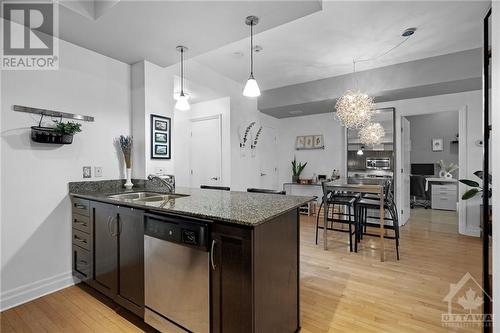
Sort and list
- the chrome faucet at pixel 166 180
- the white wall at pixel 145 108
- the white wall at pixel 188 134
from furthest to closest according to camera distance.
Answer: the white wall at pixel 188 134 → the white wall at pixel 145 108 → the chrome faucet at pixel 166 180

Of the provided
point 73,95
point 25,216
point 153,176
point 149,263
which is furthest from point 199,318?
point 73,95

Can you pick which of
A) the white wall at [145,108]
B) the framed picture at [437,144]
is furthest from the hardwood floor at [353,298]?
the framed picture at [437,144]

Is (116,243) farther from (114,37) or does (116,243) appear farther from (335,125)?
(335,125)

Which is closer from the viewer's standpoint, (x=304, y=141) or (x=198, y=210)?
(x=198, y=210)

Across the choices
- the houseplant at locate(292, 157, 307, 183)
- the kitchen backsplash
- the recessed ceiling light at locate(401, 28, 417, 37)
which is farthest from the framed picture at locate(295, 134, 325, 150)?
the recessed ceiling light at locate(401, 28, 417, 37)

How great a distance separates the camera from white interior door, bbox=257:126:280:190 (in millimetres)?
5176

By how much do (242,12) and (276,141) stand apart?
4.00 m

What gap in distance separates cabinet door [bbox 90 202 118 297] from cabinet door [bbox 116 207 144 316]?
85 millimetres

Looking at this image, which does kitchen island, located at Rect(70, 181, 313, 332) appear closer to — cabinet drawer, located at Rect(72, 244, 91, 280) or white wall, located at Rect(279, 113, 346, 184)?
cabinet drawer, located at Rect(72, 244, 91, 280)

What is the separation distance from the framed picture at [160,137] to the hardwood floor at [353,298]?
1.54 metres

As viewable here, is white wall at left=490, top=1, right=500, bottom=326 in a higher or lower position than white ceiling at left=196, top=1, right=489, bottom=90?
lower

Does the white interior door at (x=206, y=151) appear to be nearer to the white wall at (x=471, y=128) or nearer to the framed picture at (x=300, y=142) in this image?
the framed picture at (x=300, y=142)

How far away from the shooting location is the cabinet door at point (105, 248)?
74.7 inches

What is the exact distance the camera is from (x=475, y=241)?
350 cm
